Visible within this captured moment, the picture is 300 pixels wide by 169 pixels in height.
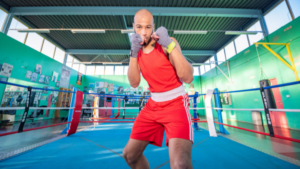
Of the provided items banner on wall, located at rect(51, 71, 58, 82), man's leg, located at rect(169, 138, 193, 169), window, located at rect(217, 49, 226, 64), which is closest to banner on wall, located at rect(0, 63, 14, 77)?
banner on wall, located at rect(51, 71, 58, 82)

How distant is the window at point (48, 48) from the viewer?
6.89m

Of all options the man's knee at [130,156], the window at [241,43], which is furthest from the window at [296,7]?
the man's knee at [130,156]

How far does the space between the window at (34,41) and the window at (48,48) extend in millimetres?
234

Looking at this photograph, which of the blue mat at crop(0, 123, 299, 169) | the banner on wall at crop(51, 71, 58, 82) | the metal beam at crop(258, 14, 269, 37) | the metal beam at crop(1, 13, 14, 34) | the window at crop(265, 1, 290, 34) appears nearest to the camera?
the blue mat at crop(0, 123, 299, 169)

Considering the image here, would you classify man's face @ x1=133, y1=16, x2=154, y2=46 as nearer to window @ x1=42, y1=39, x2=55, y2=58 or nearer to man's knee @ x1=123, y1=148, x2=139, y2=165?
man's knee @ x1=123, y1=148, x2=139, y2=165

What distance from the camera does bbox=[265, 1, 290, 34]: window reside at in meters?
4.22

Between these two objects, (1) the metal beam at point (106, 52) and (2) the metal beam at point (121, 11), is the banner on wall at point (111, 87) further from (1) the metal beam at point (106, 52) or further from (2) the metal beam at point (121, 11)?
(2) the metal beam at point (121, 11)

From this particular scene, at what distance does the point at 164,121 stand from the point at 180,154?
0.20m

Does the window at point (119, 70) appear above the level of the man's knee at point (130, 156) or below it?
above

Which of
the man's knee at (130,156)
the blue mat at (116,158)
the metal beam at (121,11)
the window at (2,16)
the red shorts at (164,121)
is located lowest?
the blue mat at (116,158)

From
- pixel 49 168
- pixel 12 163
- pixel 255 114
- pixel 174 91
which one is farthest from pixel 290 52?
pixel 12 163

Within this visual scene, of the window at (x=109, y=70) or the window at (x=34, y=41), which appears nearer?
the window at (x=34, y=41)

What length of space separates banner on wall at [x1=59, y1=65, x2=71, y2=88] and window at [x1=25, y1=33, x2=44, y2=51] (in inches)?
73.5

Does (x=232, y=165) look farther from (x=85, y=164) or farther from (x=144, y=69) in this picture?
(x=85, y=164)
